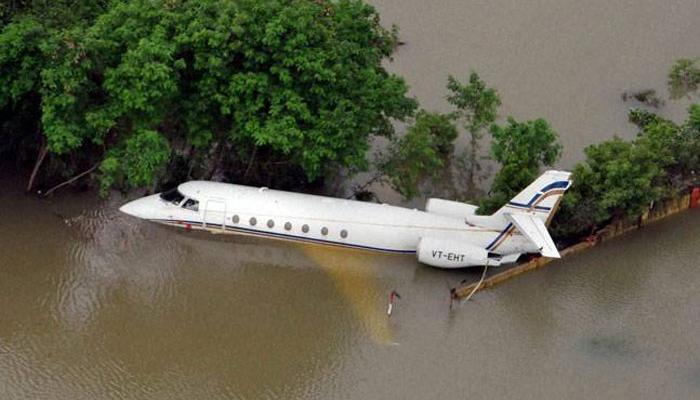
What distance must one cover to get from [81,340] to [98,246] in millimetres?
5088

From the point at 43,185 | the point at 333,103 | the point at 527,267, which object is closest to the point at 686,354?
the point at 527,267

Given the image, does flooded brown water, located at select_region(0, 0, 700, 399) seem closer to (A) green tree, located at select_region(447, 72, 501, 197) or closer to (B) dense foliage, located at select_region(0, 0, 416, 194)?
(B) dense foliage, located at select_region(0, 0, 416, 194)

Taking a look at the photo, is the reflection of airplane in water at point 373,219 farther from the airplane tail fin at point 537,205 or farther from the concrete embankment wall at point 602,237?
the concrete embankment wall at point 602,237

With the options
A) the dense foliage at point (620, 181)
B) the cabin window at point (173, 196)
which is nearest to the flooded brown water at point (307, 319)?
the cabin window at point (173, 196)

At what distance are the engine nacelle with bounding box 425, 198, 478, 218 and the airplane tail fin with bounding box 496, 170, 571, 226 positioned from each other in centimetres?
178

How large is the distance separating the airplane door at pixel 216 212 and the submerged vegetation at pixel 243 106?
2179mm

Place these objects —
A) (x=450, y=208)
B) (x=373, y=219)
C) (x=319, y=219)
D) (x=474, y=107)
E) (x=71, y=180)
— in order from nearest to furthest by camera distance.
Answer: (x=373, y=219)
(x=319, y=219)
(x=450, y=208)
(x=71, y=180)
(x=474, y=107)

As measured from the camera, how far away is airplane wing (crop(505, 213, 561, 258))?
3094 centimetres

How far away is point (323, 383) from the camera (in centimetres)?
2847

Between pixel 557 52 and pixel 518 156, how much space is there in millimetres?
12887

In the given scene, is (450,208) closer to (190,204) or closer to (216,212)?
(216,212)

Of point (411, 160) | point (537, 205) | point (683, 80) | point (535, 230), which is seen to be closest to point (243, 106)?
point (411, 160)

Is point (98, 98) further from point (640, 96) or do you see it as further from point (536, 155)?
point (640, 96)

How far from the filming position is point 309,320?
102 ft
